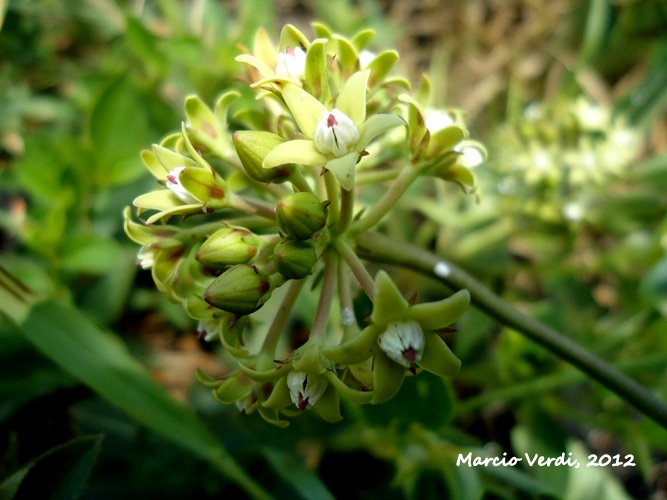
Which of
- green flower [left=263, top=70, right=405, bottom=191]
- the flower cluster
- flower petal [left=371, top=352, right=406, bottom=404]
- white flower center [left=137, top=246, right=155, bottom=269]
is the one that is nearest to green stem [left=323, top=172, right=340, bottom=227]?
green flower [left=263, top=70, right=405, bottom=191]

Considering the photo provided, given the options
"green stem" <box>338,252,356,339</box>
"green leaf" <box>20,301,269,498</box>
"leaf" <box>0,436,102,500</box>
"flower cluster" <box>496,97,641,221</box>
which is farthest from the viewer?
"flower cluster" <box>496,97,641,221</box>

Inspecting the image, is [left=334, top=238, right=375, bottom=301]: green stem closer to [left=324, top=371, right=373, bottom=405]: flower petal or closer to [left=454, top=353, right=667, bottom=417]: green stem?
[left=324, top=371, right=373, bottom=405]: flower petal

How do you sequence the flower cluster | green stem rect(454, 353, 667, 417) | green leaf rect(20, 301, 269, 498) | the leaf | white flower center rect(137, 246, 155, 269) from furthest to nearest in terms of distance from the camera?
the flower cluster < green stem rect(454, 353, 667, 417) < green leaf rect(20, 301, 269, 498) < the leaf < white flower center rect(137, 246, 155, 269)

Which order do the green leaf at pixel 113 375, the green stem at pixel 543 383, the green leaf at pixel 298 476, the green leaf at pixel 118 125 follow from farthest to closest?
the green leaf at pixel 118 125 < the green stem at pixel 543 383 < the green leaf at pixel 298 476 < the green leaf at pixel 113 375

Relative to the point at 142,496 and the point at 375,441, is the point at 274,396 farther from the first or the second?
the point at 142,496

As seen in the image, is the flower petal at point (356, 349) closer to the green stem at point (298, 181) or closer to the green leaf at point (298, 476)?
the green stem at point (298, 181)

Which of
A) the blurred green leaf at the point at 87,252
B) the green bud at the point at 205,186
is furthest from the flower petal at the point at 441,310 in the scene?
the blurred green leaf at the point at 87,252

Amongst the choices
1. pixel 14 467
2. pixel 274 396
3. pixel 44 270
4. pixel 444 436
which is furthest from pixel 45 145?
pixel 444 436
